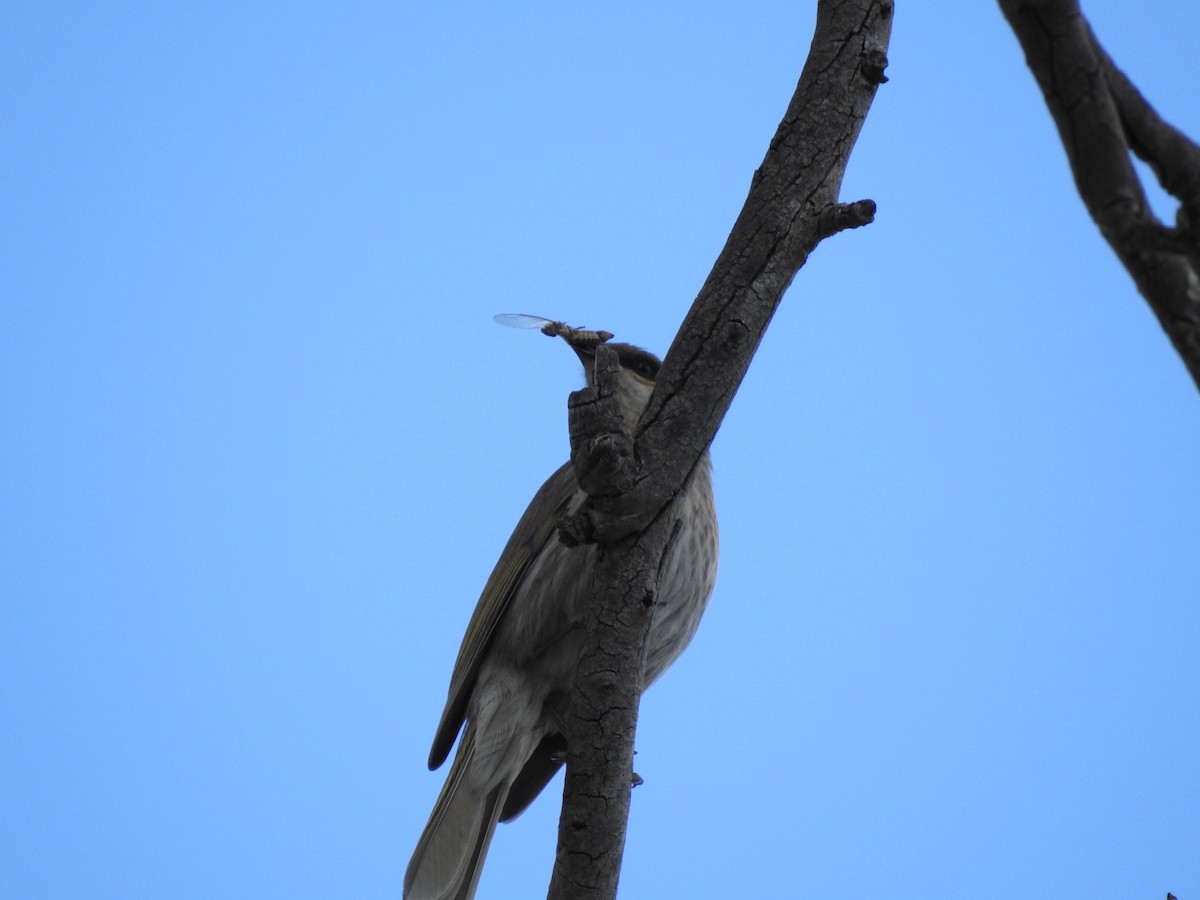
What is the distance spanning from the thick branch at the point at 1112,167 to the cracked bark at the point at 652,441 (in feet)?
3.22

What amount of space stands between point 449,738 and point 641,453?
78.1 inches

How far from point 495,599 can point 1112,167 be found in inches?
115

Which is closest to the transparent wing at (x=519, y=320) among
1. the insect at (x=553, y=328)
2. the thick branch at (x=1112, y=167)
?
the insect at (x=553, y=328)

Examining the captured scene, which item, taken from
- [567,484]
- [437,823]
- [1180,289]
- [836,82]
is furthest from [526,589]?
[1180,289]

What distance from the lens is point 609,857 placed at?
2.97 metres

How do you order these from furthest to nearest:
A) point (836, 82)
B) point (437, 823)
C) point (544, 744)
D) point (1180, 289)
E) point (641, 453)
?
point (544, 744) < point (437, 823) < point (836, 82) < point (641, 453) < point (1180, 289)

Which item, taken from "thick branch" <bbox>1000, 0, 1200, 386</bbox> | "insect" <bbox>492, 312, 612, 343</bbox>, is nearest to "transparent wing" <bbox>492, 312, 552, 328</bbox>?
"insect" <bbox>492, 312, 612, 343</bbox>

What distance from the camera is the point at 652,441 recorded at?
290 cm

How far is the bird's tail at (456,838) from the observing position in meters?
4.02

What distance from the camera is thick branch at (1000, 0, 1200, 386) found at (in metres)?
1.82

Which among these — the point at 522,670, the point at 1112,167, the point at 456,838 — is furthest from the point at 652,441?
the point at 456,838

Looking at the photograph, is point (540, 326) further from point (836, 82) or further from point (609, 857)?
point (609, 857)

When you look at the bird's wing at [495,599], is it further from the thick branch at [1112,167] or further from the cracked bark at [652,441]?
the thick branch at [1112,167]

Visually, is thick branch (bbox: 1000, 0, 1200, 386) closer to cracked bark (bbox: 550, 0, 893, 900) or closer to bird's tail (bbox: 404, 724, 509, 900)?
cracked bark (bbox: 550, 0, 893, 900)
